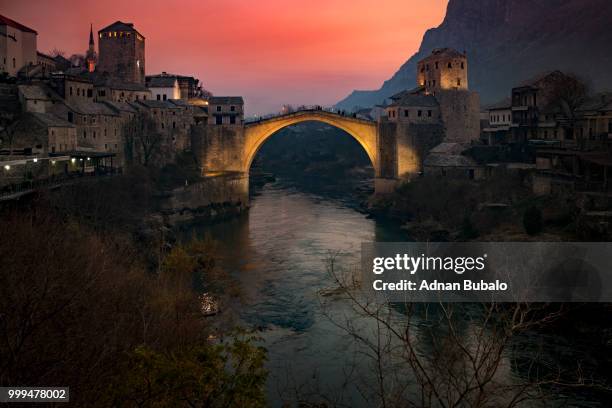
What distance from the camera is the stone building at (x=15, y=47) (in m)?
39.2

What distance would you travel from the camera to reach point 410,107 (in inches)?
1748

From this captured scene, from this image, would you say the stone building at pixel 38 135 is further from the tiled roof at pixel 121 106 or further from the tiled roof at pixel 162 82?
the tiled roof at pixel 162 82

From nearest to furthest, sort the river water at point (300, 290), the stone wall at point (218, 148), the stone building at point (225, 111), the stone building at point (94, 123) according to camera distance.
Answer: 1. the river water at point (300, 290)
2. the stone building at point (94, 123)
3. the stone wall at point (218, 148)
4. the stone building at point (225, 111)

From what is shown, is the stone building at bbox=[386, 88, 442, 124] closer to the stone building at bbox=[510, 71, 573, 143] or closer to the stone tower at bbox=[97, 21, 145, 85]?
the stone building at bbox=[510, 71, 573, 143]

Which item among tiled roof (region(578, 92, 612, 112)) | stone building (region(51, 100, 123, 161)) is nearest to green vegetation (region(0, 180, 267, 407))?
stone building (region(51, 100, 123, 161))

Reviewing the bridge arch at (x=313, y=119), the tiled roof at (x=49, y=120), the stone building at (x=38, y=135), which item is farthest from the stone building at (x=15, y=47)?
the bridge arch at (x=313, y=119)

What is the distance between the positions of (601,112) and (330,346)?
70.6ft

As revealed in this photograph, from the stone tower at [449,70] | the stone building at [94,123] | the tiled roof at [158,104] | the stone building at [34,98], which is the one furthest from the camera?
the stone tower at [449,70]

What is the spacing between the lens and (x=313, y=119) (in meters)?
46.6

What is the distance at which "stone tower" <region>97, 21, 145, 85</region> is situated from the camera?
2010 inches

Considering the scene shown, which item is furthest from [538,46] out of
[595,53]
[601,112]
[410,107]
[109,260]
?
[109,260]

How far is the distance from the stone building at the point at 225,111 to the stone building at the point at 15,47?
12280 millimetres

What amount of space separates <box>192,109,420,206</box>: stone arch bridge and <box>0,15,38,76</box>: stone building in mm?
11807

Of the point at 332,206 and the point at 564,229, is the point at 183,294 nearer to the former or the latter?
the point at 564,229
